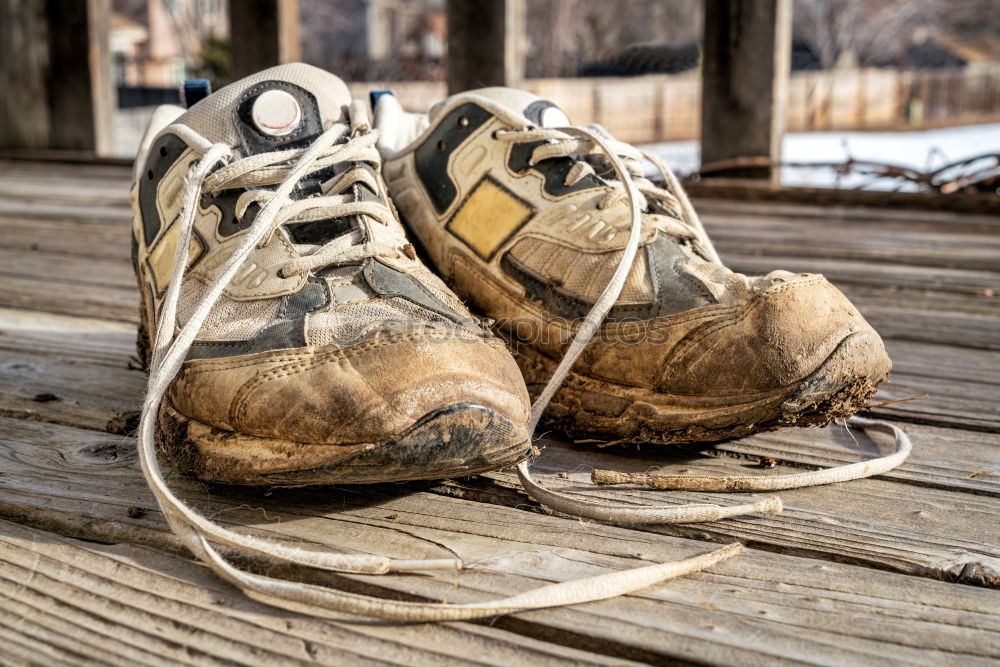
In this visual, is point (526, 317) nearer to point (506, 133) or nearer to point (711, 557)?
point (506, 133)

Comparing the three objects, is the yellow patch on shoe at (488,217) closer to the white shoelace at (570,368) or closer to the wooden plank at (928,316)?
the white shoelace at (570,368)

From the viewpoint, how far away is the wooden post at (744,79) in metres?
3.43

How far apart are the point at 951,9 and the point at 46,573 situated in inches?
1368

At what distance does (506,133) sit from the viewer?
1.51 metres

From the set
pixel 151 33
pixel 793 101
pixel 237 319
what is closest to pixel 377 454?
pixel 237 319

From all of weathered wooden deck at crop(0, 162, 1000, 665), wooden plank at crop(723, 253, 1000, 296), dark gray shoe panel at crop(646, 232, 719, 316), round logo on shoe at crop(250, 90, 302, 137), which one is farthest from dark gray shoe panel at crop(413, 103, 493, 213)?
wooden plank at crop(723, 253, 1000, 296)

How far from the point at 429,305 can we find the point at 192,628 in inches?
19.5

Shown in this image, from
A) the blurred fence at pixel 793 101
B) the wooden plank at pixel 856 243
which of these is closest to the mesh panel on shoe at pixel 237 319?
the wooden plank at pixel 856 243

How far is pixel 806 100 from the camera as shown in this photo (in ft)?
51.5

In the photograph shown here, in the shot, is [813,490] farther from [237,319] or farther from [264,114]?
[264,114]

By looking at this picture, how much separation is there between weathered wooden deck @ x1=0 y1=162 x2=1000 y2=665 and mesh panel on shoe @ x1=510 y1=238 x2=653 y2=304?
22 centimetres

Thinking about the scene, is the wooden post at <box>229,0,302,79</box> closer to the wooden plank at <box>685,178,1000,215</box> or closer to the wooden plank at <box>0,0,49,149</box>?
the wooden plank at <box>0,0,49,149</box>

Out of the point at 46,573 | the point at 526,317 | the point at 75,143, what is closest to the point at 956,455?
the point at 526,317

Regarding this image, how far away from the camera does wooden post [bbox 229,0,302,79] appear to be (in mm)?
3951
